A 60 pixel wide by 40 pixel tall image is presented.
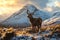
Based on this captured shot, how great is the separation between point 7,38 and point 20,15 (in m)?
94.8

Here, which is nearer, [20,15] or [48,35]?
[48,35]

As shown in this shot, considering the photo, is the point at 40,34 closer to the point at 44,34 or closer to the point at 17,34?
the point at 44,34

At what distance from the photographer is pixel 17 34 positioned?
5344cm

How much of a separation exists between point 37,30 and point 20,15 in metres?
90.5

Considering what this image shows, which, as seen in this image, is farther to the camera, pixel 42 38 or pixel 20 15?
pixel 20 15

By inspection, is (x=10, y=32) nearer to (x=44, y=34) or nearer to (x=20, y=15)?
(x=44, y=34)

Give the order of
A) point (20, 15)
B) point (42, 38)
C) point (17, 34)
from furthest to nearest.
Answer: point (20, 15) < point (17, 34) < point (42, 38)

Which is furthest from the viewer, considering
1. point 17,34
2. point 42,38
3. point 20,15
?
point 20,15

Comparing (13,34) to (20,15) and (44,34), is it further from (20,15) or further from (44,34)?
(20,15)

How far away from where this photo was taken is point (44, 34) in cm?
5247

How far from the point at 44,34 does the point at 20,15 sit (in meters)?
93.7

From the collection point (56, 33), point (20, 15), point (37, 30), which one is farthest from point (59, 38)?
point (20, 15)

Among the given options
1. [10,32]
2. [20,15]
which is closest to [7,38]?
[10,32]

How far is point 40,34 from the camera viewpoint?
174ft
